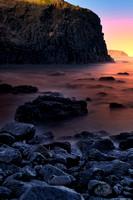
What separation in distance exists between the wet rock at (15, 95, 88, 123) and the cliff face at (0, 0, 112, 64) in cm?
5183

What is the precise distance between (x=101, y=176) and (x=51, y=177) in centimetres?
89

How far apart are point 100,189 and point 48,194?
961 millimetres

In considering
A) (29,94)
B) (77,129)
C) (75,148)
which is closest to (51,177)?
(75,148)

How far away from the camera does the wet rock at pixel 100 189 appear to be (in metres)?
2.95

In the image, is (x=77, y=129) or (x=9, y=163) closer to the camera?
(x=9, y=163)

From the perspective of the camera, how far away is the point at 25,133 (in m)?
6.14

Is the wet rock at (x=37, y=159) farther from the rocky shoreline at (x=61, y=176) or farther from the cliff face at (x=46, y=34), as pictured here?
the cliff face at (x=46, y=34)

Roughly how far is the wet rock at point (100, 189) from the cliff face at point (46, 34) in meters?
58.3

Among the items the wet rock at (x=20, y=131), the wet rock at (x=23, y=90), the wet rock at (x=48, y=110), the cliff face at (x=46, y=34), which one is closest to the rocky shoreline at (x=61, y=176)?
the wet rock at (x=20, y=131)

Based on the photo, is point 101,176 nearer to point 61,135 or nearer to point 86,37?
point 61,135

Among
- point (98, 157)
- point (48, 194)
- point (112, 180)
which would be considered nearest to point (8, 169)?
point (48, 194)

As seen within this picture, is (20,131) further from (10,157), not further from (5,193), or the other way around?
(5,193)

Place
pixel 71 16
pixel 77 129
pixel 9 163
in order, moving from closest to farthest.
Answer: pixel 9 163, pixel 77 129, pixel 71 16

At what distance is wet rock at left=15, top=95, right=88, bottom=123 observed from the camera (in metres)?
8.70
